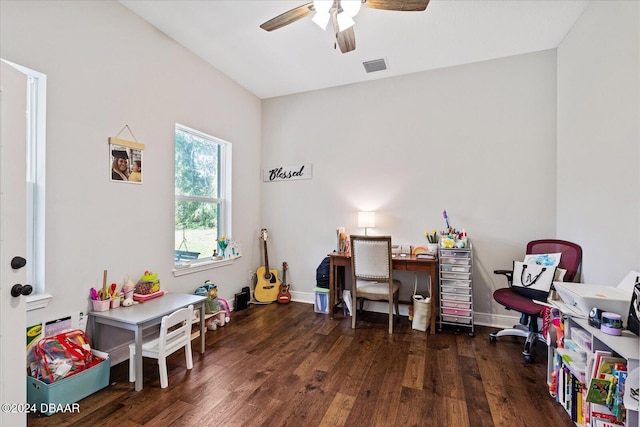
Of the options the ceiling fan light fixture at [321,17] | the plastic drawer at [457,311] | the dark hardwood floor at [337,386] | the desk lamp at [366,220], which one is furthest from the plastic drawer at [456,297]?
the ceiling fan light fixture at [321,17]

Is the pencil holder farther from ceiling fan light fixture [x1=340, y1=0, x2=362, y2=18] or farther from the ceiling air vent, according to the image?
the ceiling air vent

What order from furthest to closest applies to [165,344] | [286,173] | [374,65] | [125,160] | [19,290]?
[286,173] < [374,65] < [125,160] < [165,344] < [19,290]

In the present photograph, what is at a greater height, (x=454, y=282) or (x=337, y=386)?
(x=454, y=282)

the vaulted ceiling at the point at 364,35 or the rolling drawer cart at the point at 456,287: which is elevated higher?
the vaulted ceiling at the point at 364,35

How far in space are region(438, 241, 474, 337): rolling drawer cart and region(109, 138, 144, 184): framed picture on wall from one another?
3.01 meters

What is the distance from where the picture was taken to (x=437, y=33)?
2.63 metres

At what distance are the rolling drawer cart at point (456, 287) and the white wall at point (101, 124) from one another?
260 cm

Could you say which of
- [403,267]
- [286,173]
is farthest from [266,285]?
[403,267]

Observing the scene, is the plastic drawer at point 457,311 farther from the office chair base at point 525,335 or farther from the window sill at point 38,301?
the window sill at point 38,301

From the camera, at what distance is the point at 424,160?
11.0ft

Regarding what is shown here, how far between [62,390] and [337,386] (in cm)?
168

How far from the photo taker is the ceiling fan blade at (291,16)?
1936mm

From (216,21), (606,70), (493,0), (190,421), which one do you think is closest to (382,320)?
(190,421)

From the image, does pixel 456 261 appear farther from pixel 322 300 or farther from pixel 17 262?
pixel 17 262
